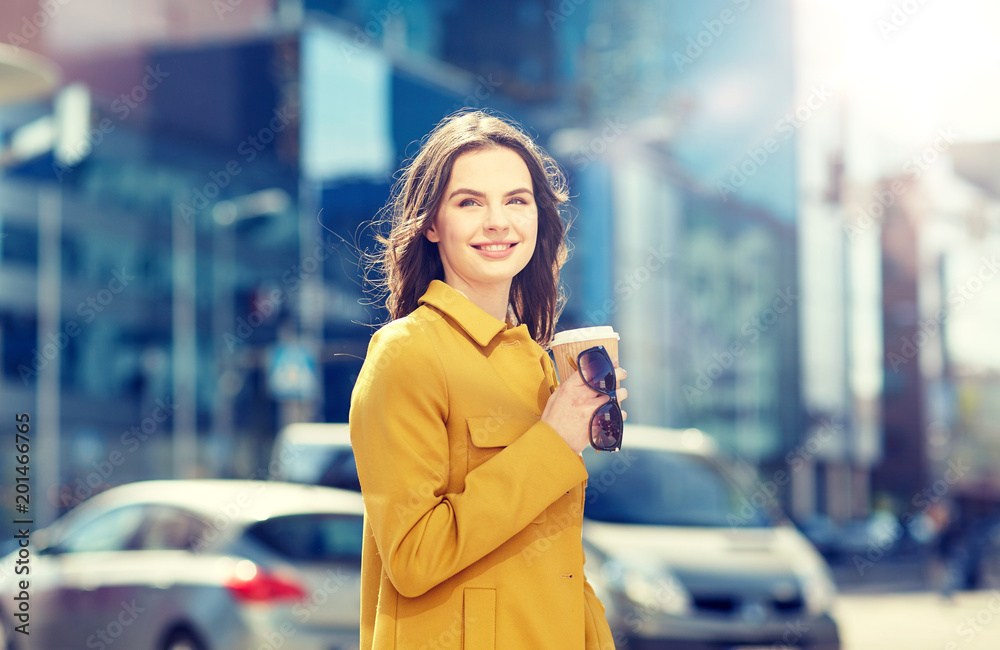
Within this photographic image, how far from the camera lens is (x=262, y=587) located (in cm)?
668

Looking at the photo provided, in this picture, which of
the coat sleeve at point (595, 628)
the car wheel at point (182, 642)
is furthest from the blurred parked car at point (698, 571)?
the coat sleeve at point (595, 628)

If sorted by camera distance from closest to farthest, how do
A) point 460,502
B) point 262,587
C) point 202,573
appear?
point 460,502
point 262,587
point 202,573

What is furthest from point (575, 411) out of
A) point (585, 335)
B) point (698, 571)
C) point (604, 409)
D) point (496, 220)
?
point (698, 571)

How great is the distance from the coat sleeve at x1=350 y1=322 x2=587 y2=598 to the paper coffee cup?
0.53 feet

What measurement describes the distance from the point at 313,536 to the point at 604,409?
528cm

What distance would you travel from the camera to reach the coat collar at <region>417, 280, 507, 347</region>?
6.64 ft

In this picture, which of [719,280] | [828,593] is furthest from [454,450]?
[719,280]

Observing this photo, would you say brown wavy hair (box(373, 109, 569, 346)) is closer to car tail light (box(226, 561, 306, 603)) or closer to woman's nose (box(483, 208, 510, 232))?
woman's nose (box(483, 208, 510, 232))

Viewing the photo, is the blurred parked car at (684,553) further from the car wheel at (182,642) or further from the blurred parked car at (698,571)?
the car wheel at (182,642)

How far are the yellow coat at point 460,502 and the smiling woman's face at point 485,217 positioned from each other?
0.41 ft

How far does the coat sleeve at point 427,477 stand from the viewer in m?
1.81

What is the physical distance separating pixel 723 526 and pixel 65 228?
33.8 m

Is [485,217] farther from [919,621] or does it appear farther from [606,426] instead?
[919,621]

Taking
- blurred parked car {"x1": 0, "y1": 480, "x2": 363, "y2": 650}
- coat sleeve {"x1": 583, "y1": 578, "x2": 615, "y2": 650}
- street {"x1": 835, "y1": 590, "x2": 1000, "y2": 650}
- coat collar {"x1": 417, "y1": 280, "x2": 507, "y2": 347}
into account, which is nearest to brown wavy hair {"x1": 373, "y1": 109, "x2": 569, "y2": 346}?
coat collar {"x1": 417, "y1": 280, "x2": 507, "y2": 347}
